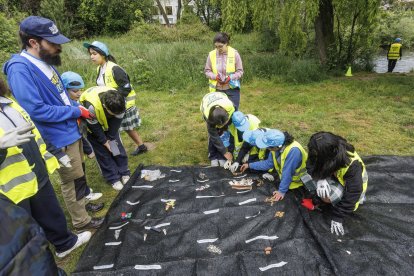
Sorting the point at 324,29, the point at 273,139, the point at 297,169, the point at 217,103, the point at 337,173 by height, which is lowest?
the point at 297,169

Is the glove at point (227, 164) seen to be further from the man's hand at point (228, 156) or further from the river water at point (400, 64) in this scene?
the river water at point (400, 64)

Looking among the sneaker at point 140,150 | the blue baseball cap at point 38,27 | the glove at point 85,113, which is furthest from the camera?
the sneaker at point 140,150

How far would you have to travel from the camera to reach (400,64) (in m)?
12.3

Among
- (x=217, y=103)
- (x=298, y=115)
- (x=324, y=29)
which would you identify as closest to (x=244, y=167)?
(x=217, y=103)

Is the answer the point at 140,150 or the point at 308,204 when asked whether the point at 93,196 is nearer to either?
the point at 140,150

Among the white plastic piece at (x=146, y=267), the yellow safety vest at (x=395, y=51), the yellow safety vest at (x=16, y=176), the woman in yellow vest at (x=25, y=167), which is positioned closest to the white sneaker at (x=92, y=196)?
the woman in yellow vest at (x=25, y=167)

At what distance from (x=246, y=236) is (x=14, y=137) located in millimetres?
1929

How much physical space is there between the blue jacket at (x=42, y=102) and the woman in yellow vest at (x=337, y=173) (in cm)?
212

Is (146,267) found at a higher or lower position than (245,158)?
lower

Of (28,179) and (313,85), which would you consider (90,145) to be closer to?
(28,179)

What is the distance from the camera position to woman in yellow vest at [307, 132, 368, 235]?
2289 mm

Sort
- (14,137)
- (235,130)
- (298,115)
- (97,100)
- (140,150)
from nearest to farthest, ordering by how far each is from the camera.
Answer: (14,137)
(97,100)
(235,130)
(140,150)
(298,115)

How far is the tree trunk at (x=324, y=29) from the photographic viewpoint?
8.57 metres

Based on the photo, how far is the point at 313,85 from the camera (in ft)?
26.5
